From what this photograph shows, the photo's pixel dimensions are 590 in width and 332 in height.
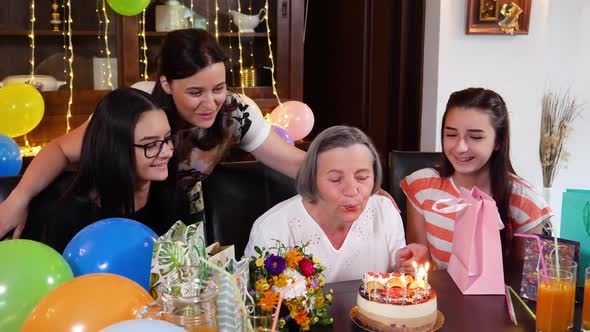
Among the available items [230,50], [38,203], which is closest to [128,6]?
[230,50]

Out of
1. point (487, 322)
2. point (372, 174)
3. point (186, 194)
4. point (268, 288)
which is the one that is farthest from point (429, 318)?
point (186, 194)

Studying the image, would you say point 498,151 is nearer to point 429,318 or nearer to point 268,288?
point 429,318

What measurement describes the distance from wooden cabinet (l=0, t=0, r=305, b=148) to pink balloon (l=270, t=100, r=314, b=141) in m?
0.44

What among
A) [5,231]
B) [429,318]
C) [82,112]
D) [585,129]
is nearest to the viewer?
[429,318]

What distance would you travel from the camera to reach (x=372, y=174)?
1.74 meters

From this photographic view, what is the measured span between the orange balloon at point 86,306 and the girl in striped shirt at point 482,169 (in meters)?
1.16

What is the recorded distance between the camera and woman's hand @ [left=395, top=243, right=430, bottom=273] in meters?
1.75

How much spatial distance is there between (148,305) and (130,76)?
9.11ft

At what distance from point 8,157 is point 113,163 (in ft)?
4.21

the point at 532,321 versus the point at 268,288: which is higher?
the point at 268,288

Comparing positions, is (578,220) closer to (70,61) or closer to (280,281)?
(280,281)

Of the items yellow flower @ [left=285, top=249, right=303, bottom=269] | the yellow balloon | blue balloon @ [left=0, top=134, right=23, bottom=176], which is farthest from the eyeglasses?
the yellow balloon

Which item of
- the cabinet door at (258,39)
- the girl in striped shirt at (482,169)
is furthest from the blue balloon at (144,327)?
the cabinet door at (258,39)

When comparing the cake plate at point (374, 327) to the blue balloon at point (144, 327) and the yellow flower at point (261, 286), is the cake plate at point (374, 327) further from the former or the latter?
the blue balloon at point (144, 327)
